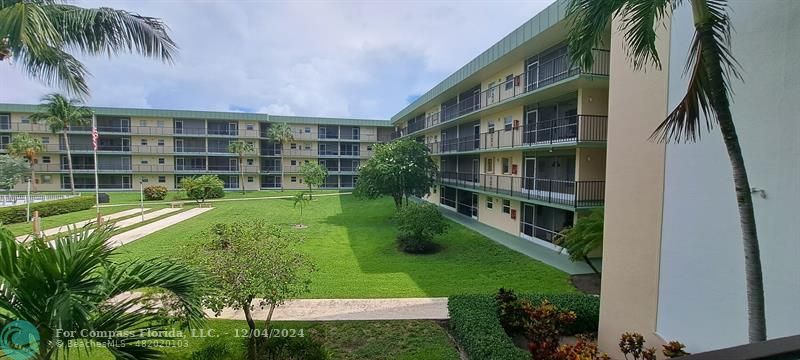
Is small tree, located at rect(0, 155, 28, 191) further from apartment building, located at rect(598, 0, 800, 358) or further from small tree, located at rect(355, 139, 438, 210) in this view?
apartment building, located at rect(598, 0, 800, 358)

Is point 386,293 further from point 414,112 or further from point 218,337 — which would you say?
point 414,112

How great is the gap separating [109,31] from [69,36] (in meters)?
0.83

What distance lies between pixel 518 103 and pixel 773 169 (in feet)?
47.1

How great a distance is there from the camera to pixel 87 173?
145 ft

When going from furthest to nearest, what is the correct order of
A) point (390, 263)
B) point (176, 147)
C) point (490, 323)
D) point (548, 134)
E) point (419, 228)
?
point (176, 147), point (548, 134), point (419, 228), point (390, 263), point (490, 323)

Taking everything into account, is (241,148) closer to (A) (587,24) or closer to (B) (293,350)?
(B) (293,350)

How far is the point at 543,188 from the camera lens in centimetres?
1658

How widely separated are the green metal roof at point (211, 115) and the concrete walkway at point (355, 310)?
4363 centimetres

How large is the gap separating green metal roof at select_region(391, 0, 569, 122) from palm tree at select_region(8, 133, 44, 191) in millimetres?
45556

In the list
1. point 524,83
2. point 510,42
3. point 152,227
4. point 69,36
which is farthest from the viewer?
point 152,227

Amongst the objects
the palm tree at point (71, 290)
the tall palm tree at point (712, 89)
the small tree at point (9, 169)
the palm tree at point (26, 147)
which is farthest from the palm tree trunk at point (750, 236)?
the palm tree at point (26, 147)

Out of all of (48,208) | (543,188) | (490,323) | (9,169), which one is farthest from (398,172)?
(9,169)

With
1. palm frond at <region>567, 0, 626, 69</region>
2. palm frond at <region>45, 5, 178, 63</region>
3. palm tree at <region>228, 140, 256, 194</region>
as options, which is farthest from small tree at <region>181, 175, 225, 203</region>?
palm frond at <region>567, 0, 626, 69</region>

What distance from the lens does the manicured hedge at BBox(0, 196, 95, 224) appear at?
21297mm
